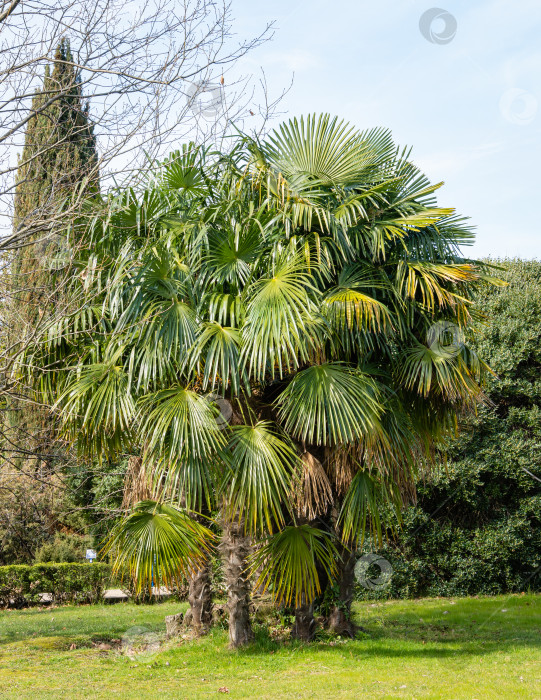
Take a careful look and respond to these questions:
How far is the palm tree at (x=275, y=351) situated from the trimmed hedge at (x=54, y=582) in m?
6.89

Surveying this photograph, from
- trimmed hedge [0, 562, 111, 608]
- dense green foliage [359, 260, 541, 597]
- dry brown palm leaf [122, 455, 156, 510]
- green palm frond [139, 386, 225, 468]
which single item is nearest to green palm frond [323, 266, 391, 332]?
green palm frond [139, 386, 225, 468]

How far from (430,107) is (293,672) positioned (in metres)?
5.73

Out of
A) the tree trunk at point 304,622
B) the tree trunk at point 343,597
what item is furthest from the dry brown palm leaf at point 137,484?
the tree trunk at point 343,597

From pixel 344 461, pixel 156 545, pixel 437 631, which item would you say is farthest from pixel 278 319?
pixel 437 631

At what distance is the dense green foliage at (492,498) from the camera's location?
12953 mm

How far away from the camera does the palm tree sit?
22.2 ft

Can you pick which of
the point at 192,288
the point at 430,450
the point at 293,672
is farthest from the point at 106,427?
the point at 430,450

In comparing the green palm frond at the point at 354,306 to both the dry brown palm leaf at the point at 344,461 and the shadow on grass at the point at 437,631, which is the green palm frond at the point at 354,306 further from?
the shadow on grass at the point at 437,631

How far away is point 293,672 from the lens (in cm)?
696

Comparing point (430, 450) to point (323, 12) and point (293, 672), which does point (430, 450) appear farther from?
point (323, 12)

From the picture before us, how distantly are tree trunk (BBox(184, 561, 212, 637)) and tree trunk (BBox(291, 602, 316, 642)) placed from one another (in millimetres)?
1308

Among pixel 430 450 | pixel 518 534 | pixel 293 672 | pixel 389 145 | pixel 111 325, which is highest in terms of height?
pixel 389 145

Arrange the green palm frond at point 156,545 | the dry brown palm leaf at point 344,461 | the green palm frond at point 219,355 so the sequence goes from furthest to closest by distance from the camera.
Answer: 1. the dry brown palm leaf at point 344,461
2. the green palm frond at point 219,355
3. the green palm frond at point 156,545

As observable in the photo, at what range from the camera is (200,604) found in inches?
348
